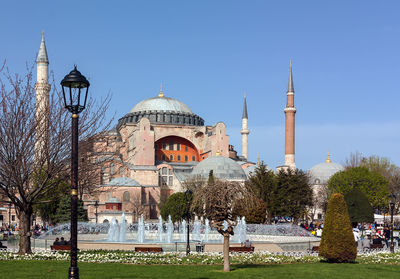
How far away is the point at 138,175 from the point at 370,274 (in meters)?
46.0

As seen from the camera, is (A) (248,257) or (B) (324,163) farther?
(B) (324,163)


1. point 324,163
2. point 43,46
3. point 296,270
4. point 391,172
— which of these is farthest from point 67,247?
point 324,163

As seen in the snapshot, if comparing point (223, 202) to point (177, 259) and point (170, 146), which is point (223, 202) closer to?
point (177, 259)

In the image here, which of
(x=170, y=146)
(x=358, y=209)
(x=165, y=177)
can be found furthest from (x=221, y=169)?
(x=358, y=209)

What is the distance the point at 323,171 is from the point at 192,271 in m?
70.5

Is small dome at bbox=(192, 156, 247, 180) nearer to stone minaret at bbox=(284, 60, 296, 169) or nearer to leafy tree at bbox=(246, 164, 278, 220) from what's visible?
stone minaret at bbox=(284, 60, 296, 169)

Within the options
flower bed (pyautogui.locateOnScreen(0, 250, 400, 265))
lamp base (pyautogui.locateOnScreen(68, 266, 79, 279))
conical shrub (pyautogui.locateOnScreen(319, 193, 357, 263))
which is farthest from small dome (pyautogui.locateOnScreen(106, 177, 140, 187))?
lamp base (pyautogui.locateOnScreen(68, 266, 79, 279))

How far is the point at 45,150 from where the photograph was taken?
658 inches

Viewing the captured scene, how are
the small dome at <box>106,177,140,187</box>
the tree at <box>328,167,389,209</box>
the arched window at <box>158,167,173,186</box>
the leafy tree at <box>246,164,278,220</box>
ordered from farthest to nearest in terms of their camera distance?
the arched window at <box>158,167,173,186</box> < the small dome at <box>106,177,140,187</box> < the tree at <box>328,167,389,209</box> < the leafy tree at <box>246,164,278,220</box>

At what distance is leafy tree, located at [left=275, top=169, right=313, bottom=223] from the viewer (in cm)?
4344

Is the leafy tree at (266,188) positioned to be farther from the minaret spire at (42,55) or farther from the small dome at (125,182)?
the minaret spire at (42,55)

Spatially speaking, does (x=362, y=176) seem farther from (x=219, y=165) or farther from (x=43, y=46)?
(x=43, y=46)

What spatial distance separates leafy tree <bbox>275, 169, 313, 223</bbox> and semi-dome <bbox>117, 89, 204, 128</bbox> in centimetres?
2659

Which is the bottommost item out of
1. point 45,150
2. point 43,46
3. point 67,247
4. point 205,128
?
point 67,247
